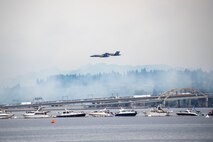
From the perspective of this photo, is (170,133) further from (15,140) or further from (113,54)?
(113,54)

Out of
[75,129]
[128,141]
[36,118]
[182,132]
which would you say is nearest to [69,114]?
[36,118]

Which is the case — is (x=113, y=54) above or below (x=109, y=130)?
above

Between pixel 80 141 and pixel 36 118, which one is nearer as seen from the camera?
pixel 80 141

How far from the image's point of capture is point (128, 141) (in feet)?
257

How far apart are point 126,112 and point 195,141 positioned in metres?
68.8

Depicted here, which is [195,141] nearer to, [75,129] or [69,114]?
[75,129]

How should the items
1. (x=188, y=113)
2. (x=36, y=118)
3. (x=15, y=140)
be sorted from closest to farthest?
(x=15, y=140) < (x=188, y=113) < (x=36, y=118)

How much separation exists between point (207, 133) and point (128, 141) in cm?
1424

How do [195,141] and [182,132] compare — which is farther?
[182,132]

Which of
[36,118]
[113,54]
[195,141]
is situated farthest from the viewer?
[36,118]

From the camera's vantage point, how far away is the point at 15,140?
281ft

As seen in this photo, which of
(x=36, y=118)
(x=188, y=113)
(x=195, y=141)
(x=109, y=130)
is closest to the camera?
(x=195, y=141)

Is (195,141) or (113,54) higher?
(113,54)

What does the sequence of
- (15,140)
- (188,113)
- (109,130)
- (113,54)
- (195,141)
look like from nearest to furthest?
(195,141), (15,140), (109,130), (113,54), (188,113)
